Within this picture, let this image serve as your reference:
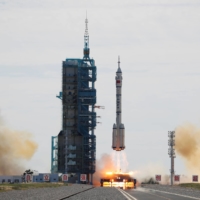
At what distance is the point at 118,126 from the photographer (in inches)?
6811

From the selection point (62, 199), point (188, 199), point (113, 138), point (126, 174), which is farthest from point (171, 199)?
point (113, 138)

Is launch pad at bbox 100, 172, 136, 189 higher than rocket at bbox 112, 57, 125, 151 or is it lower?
lower

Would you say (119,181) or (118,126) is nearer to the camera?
(119,181)

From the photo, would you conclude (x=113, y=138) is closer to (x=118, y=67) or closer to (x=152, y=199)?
(x=118, y=67)

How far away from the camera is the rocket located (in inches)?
6698

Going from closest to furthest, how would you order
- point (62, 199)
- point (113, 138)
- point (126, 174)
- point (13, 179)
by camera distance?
point (62, 199), point (126, 174), point (113, 138), point (13, 179)

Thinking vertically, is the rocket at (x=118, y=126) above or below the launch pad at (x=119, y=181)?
above

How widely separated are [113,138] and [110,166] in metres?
22.0

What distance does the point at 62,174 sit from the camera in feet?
652

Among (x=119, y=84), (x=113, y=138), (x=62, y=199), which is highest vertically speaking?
(x=119, y=84)

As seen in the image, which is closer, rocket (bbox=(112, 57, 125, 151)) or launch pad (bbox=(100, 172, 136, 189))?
launch pad (bbox=(100, 172, 136, 189))

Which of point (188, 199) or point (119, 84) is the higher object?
point (119, 84)

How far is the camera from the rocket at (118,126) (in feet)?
558

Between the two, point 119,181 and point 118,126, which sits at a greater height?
point 118,126
